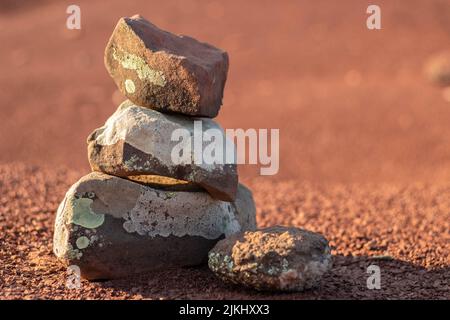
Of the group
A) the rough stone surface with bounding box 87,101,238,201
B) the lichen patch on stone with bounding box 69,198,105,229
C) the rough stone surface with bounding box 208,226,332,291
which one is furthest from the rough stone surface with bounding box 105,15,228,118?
the rough stone surface with bounding box 208,226,332,291

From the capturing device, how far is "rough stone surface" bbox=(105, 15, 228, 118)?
6.28m

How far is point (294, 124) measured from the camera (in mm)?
14922

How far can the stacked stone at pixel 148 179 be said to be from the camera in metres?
6.15

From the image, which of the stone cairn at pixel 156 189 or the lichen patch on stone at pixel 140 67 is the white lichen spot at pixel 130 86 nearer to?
the stone cairn at pixel 156 189

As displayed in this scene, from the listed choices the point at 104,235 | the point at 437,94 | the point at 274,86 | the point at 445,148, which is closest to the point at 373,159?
the point at 445,148

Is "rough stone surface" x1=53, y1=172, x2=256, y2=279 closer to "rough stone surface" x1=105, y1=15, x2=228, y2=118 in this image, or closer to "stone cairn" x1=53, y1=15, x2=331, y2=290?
"stone cairn" x1=53, y1=15, x2=331, y2=290

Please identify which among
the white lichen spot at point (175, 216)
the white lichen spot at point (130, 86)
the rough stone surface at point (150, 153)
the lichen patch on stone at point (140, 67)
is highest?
the lichen patch on stone at point (140, 67)

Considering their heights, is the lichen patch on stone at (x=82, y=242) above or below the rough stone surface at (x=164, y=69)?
below

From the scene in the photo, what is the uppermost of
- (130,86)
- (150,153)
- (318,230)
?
(130,86)

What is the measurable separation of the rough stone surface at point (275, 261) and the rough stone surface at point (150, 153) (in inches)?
25.2

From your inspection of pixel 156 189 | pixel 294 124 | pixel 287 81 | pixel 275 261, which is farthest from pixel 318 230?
pixel 287 81

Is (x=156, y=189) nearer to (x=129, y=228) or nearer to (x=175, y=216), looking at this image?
(x=175, y=216)

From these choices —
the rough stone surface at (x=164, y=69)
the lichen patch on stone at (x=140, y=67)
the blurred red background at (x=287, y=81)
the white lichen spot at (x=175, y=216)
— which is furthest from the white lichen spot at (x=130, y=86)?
the blurred red background at (x=287, y=81)

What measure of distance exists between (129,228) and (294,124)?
9.09m
